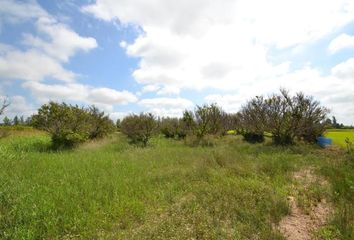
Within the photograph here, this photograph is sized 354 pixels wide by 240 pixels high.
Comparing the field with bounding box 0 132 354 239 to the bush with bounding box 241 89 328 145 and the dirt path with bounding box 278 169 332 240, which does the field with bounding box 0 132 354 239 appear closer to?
the dirt path with bounding box 278 169 332 240

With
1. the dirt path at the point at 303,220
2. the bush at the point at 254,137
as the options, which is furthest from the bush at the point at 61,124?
the dirt path at the point at 303,220

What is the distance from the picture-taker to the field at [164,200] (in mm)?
5871

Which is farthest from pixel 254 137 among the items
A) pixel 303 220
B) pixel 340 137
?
pixel 303 220

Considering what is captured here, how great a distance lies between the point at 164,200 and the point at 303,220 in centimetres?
334

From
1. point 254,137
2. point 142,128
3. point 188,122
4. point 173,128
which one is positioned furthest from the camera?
point 173,128

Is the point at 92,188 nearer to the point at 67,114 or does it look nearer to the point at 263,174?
the point at 263,174

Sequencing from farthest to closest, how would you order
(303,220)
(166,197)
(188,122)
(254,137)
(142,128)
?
1. (188,122)
2. (254,137)
3. (142,128)
4. (166,197)
5. (303,220)

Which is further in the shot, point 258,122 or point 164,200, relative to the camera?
point 258,122

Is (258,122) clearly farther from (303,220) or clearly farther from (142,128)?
(303,220)

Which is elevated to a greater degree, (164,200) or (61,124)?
(61,124)

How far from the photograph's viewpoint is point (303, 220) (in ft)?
22.3

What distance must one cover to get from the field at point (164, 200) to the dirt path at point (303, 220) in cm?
10

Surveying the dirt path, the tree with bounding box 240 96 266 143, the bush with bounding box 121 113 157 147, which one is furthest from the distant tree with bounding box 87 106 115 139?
the dirt path

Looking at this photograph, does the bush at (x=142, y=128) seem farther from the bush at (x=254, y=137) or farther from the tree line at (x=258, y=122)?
the bush at (x=254, y=137)
